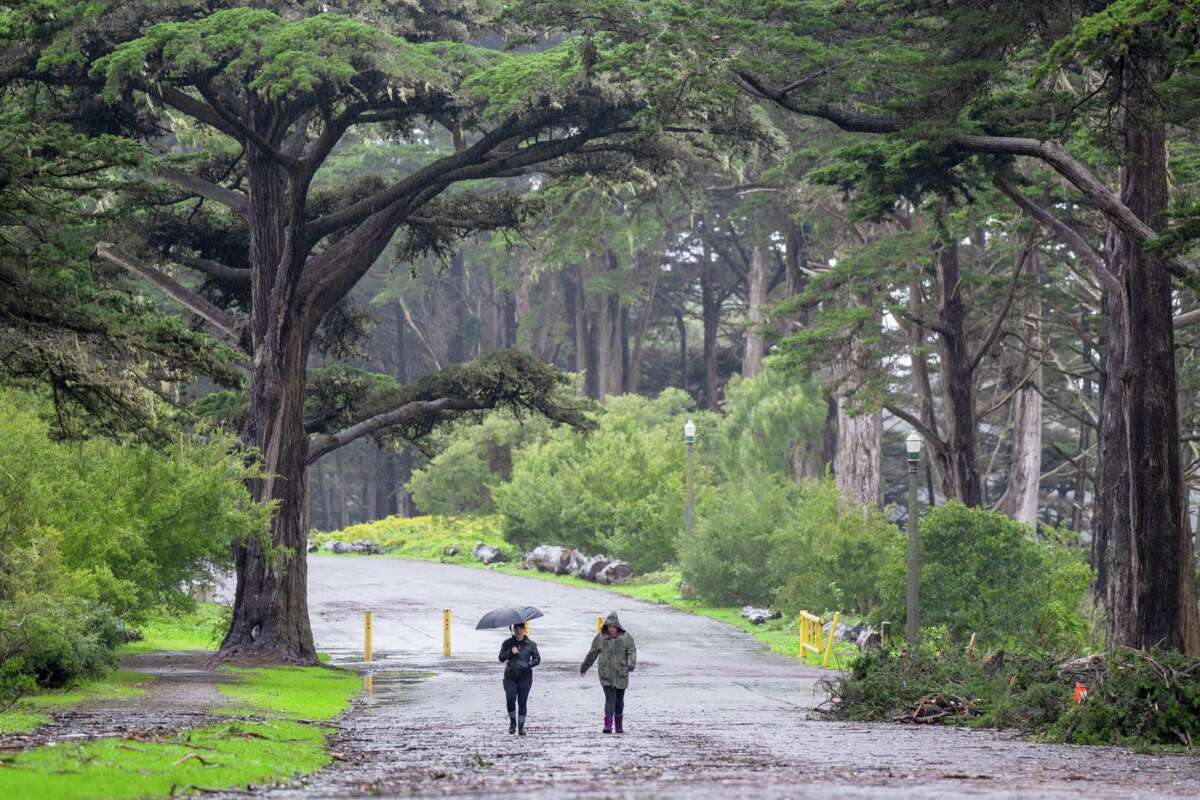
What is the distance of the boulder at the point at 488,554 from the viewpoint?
61.2 metres

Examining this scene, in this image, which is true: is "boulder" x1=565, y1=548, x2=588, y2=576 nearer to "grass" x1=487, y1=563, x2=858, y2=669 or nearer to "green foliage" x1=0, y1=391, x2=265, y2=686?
"grass" x1=487, y1=563, x2=858, y2=669

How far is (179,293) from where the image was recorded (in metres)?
28.9

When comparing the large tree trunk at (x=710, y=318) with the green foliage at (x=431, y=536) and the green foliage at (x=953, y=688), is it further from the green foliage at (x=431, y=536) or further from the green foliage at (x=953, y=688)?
the green foliage at (x=953, y=688)

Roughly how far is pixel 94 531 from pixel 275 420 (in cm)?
488

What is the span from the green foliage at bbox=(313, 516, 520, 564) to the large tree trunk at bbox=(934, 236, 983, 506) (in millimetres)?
26791

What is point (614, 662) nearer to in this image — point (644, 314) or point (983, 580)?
point (983, 580)

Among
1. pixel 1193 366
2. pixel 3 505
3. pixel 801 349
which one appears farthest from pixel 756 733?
pixel 1193 366

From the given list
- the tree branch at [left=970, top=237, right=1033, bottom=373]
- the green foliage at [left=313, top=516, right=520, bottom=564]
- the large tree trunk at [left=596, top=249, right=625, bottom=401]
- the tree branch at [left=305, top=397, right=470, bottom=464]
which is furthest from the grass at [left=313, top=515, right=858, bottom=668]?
the tree branch at [left=305, top=397, right=470, bottom=464]

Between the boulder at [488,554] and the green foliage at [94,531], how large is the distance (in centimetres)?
3192

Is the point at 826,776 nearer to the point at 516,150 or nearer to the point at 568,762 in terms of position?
the point at 568,762

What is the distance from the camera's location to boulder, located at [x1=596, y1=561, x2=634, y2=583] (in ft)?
181

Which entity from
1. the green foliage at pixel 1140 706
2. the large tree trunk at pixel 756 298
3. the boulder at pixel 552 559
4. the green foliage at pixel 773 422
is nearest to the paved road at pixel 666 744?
the green foliage at pixel 1140 706

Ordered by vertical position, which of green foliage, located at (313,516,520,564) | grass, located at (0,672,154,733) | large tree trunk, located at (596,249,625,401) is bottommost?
grass, located at (0,672,154,733)

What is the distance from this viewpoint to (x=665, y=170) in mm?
29375
